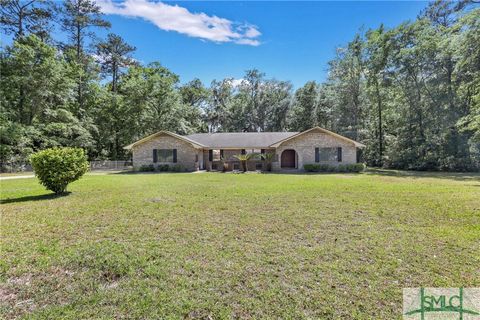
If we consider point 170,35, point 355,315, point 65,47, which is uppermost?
point 65,47

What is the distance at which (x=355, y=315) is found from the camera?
9.23 feet

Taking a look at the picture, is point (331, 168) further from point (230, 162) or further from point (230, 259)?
point (230, 259)

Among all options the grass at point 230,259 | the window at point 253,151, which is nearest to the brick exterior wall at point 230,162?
the window at point 253,151

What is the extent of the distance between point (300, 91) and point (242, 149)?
20.9m

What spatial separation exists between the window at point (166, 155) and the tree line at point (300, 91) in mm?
9423

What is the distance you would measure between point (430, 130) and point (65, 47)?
4033cm

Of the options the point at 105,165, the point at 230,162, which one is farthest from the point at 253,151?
the point at 105,165

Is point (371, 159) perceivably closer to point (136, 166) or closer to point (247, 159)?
point (247, 159)

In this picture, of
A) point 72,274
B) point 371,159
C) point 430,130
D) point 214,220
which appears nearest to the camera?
point 72,274

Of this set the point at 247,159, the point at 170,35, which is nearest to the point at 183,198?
the point at 247,159

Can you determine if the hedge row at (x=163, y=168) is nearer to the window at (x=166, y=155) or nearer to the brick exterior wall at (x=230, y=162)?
the window at (x=166, y=155)

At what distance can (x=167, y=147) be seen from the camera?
75.6 feet

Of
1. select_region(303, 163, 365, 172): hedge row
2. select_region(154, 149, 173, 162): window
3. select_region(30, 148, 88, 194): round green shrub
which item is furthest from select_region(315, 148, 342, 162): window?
select_region(30, 148, 88, 194): round green shrub

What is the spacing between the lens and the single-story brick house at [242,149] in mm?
21297
